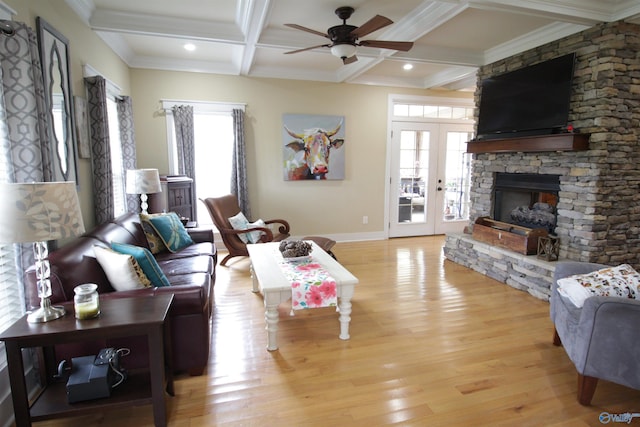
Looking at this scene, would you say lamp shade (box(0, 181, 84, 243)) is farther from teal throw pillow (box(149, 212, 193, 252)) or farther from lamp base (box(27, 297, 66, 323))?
teal throw pillow (box(149, 212, 193, 252))

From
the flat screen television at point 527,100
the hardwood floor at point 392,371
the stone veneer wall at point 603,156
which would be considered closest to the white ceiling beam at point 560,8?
the stone veneer wall at point 603,156

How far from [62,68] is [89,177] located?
92 centimetres

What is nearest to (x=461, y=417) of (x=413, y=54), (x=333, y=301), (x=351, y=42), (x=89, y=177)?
(x=333, y=301)

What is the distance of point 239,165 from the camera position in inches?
203

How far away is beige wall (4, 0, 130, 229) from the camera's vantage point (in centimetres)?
226

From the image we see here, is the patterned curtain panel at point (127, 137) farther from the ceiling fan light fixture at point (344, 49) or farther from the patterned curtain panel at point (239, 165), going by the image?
the ceiling fan light fixture at point (344, 49)

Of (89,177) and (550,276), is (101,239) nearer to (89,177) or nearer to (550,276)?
(89,177)

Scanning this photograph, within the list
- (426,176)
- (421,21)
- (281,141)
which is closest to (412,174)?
(426,176)

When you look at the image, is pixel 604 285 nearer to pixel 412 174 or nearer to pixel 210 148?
pixel 412 174

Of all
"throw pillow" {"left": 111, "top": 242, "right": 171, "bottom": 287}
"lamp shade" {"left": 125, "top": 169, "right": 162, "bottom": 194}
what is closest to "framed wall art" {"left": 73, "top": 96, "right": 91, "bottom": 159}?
"lamp shade" {"left": 125, "top": 169, "right": 162, "bottom": 194}

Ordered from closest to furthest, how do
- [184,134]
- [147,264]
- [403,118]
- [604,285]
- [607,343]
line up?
[607,343] < [604,285] < [147,264] < [184,134] < [403,118]

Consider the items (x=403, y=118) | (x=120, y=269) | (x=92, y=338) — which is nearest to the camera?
(x=92, y=338)

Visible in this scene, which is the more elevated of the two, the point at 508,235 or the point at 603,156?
the point at 603,156

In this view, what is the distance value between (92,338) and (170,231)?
2.10 meters
